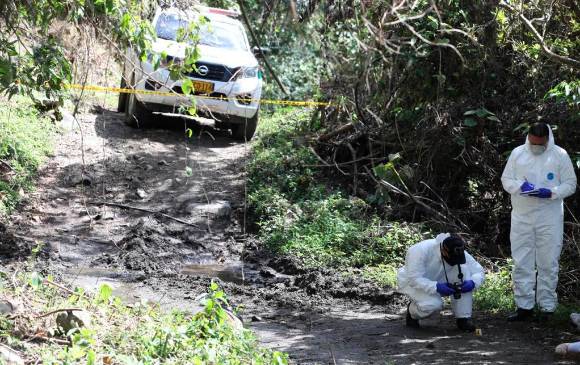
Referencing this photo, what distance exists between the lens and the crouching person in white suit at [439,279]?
863 centimetres

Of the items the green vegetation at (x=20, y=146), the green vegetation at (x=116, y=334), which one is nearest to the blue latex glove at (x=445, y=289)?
the green vegetation at (x=116, y=334)

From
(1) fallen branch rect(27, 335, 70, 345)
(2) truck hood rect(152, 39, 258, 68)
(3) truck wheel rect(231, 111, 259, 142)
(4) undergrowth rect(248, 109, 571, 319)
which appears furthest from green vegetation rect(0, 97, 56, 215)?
(1) fallen branch rect(27, 335, 70, 345)

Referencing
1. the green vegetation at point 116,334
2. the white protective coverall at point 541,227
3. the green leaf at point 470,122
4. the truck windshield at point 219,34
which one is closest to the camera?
the green vegetation at point 116,334

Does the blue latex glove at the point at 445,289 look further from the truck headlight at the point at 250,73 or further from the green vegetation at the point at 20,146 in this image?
the truck headlight at the point at 250,73

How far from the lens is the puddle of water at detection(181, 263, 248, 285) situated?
1099 centimetres

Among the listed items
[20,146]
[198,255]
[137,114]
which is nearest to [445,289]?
[198,255]

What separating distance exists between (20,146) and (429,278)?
24.6 ft

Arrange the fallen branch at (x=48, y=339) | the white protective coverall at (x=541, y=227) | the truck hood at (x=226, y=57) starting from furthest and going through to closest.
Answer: the truck hood at (x=226, y=57) → the white protective coverall at (x=541, y=227) → the fallen branch at (x=48, y=339)

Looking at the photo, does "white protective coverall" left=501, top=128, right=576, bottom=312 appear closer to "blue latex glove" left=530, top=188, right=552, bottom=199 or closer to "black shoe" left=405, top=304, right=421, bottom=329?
"blue latex glove" left=530, top=188, right=552, bottom=199

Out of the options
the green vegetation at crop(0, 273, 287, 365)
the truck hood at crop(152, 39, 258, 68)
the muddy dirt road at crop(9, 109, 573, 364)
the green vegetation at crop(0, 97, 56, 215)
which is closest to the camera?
the green vegetation at crop(0, 273, 287, 365)

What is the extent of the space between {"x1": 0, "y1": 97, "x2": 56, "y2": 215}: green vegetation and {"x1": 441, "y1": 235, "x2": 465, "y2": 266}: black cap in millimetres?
6205

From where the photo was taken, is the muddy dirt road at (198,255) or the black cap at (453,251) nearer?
the muddy dirt road at (198,255)

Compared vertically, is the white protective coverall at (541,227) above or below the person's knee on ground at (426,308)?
above

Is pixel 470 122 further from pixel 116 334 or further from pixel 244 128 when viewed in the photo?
pixel 116 334
